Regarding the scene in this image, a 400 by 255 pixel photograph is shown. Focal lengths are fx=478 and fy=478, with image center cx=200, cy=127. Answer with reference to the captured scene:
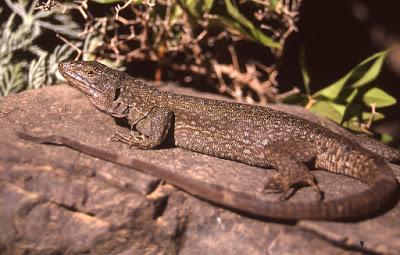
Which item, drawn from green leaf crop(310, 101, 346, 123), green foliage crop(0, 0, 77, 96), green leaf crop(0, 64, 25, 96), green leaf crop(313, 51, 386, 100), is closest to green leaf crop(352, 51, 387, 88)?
green leaf crop(313, 51, 386, 100)

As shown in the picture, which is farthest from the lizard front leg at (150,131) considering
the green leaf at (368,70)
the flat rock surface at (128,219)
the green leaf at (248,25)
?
the green leaf at (368,70)

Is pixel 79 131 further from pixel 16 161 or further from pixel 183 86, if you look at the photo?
pixel 183 86

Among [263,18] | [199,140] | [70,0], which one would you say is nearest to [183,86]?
[263,18]

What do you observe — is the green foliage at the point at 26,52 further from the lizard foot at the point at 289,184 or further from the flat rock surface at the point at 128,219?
the lizard foot at the point at 289,184

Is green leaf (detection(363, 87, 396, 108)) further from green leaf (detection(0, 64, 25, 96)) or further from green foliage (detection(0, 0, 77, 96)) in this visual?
green leaf (detection(0, 64, 25, 96))

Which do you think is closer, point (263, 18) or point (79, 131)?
point (79, 131)
